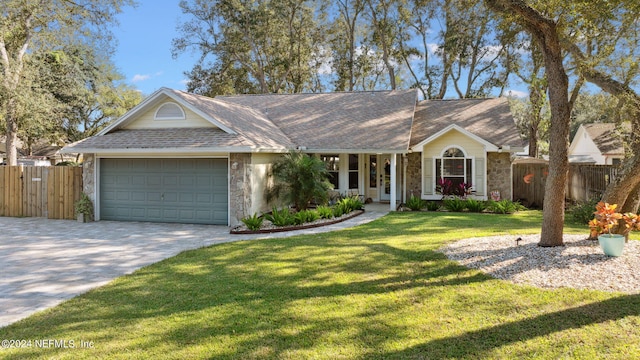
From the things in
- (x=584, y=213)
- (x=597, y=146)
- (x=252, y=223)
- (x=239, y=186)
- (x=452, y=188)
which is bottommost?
(x=252, y=223)

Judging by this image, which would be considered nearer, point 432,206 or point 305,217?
point 305,217

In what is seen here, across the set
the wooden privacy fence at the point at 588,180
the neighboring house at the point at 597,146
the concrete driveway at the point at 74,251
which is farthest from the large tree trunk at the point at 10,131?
Answer: the neighboring house at the point at 597,146

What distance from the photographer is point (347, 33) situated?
108ft

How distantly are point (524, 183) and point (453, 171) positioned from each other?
154 inches

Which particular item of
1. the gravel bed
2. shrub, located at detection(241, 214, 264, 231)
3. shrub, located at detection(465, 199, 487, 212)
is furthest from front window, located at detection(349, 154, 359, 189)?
the gravel bed

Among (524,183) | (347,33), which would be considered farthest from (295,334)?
(347,33)

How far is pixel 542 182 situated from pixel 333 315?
51.6ft

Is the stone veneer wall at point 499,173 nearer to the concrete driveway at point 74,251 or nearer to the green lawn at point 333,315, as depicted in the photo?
the concrete driveway at point 74,251

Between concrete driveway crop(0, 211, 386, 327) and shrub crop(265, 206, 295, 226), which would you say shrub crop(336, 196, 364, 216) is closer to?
concrete driveway crop(0, 211, 386, 327)

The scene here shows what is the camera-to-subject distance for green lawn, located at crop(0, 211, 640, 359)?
4336 millimetres

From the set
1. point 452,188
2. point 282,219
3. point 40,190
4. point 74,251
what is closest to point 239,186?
point 282,219

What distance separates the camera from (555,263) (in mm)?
7016

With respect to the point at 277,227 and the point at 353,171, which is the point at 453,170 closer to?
the point at 353,171

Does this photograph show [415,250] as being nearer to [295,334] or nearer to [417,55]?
[295,334]
